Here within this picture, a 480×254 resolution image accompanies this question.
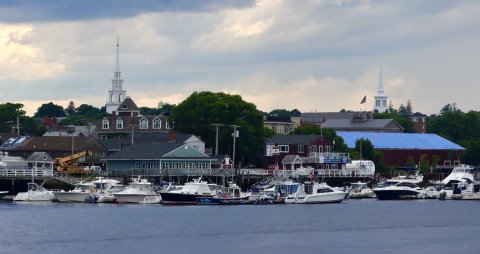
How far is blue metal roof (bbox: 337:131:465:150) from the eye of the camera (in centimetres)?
18850

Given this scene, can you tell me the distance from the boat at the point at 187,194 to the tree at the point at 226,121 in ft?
132

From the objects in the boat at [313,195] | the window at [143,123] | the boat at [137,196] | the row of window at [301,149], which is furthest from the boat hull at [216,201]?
the window at [143,123]

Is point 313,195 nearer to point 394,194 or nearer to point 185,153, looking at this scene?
point 394,194

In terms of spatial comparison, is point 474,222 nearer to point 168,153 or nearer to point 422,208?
point 422,208

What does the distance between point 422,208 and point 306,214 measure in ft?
56.1

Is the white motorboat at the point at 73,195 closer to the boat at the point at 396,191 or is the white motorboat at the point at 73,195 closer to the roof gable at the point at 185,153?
the roof gable at the point at 185,153

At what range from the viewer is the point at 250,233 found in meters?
91.3

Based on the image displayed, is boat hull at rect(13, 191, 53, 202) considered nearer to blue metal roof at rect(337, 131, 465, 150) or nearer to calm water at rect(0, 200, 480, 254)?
calm water at rect(0, 200, 480, 254)

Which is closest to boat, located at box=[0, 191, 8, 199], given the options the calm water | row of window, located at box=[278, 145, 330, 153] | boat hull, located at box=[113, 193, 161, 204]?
the calm water

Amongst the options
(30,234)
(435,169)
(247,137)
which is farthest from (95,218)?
(435,169)

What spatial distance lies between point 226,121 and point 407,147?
32008 millimetres

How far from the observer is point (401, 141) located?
193000 millimetres

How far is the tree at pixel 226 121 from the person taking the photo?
6526 inches

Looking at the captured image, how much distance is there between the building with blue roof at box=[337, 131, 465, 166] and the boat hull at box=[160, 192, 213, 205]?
66.6 metres
